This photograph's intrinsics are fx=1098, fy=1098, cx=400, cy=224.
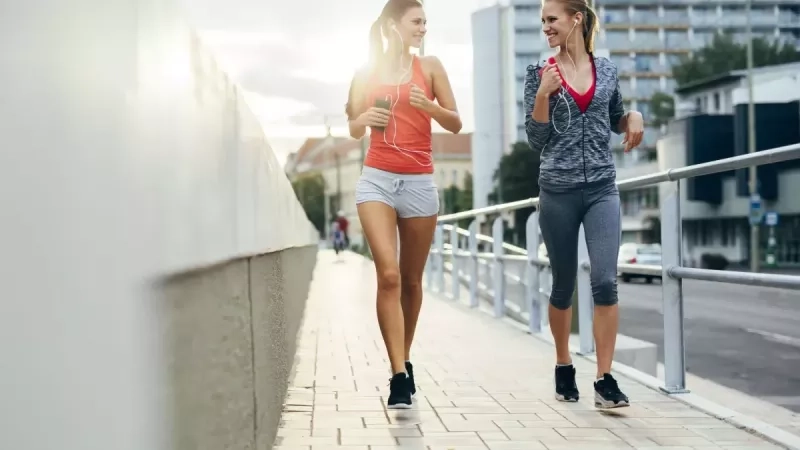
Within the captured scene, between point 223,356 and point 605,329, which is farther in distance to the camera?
point 605,329

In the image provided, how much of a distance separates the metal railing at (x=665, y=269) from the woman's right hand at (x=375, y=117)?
131cm

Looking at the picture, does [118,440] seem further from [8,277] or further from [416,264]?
[416,264]

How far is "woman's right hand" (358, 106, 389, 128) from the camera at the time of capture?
4676 mm

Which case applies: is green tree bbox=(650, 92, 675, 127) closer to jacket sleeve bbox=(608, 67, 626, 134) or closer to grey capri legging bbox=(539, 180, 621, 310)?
jacket sleeve bbox=(608, 67, 626, 134)

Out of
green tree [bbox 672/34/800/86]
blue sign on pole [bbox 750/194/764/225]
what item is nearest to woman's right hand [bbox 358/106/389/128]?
blue sign on pole [bbox 750/194/764/225]

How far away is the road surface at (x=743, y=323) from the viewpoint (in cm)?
429

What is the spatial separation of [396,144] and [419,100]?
0.73ft

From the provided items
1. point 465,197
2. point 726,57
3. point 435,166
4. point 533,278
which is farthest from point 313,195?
point 533,278

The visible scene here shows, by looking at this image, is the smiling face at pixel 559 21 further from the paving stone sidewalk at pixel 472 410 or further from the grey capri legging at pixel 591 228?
the paving stone sidewalk at pixel 472 410

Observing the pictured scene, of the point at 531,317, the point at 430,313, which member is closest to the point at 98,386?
the point at 531,317

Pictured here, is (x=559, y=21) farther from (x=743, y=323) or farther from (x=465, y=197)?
(x=465, y=197)

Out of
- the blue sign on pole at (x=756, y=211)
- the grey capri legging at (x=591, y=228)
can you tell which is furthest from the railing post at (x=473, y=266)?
the blue sign on pole at (x=756, y=211)

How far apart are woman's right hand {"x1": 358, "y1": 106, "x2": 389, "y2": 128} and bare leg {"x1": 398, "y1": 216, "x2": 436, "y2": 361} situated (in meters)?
0.46

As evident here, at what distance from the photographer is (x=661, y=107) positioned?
84500 millimetres
